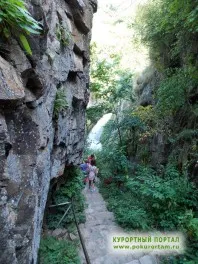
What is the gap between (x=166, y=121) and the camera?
11.0 metres

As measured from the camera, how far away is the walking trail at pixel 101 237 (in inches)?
256

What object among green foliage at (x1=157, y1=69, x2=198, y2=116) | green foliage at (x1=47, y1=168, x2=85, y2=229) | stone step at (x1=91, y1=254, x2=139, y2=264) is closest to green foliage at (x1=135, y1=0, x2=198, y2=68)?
green foliage at (x1=157, y1=69, x2=198, y2=116)

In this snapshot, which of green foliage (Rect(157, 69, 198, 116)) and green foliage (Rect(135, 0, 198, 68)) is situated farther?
green foliage (Rect(135, 0, 198, 68))

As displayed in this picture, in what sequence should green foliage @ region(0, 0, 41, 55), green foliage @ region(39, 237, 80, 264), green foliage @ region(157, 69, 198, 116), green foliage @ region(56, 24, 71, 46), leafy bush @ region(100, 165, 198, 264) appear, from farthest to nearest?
green foliage @ region(157, 69, 198, 116) → leafy bush @ region(100, 165, 198, 264) → green foliage @ region(39, 237, 80, 264) → green foliage @ region(56, 24, 71, 46) → green foliage @ region(0, 0, 41, 55)

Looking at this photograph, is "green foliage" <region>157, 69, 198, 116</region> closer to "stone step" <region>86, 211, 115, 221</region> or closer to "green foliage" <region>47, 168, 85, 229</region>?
"green foliage" <region>47, 168, 85, 229</region>

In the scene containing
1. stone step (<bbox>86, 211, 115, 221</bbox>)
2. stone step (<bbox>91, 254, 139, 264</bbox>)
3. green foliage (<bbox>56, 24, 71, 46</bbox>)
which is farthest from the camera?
stone step (<bbox>86, 211, 115, 221</bbox>)

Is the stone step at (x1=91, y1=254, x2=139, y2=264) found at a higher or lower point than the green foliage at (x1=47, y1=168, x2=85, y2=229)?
lower

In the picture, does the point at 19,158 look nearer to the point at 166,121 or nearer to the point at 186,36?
the point at 186,36

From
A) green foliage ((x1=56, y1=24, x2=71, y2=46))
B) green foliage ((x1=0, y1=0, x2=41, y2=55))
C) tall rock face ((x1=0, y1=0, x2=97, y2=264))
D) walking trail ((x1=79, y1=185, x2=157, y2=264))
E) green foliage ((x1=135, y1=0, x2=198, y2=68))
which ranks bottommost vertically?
walking trail ((x1=79, y1=185, x2=157, y2=264))

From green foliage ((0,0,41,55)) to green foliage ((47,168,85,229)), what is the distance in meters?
6.11

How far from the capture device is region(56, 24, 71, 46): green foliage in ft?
18.0

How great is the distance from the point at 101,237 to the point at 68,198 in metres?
1.69

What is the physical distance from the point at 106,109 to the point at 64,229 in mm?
8959

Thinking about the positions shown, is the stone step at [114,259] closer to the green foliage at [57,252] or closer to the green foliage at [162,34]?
the green foliage at [57,252]
